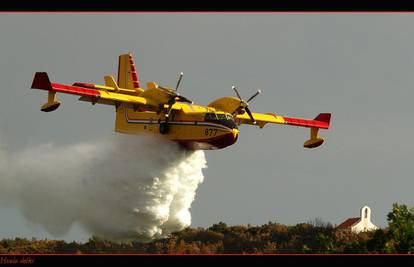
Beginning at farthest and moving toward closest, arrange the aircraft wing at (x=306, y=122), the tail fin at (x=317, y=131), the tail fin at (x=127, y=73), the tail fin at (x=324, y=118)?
the tail fin at (x=324, y=118), the tail fin at (x=317, y=131), the tail fin at (x=127, y=73), the aircraft wing at (x=306, y=122)

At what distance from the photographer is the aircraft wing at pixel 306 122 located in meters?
61.6

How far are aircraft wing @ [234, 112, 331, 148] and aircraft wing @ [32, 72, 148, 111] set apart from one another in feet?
31.2

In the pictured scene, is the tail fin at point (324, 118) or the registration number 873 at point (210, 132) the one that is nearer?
the registration number 873 at point (210, 132)

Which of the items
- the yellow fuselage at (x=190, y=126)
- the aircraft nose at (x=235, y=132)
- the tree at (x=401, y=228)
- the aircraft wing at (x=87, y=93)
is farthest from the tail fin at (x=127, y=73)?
the tree at (x=401, y=228)

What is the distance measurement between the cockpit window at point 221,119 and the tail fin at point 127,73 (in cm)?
1339

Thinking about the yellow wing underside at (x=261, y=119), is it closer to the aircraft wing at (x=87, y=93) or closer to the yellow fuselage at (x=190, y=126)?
the yellow fuselage at (x=190, y=126)

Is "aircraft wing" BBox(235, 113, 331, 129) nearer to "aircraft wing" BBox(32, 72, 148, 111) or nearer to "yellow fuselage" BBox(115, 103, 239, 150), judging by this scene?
"yellow fuselage" BBox(115, 103, 239, 150)

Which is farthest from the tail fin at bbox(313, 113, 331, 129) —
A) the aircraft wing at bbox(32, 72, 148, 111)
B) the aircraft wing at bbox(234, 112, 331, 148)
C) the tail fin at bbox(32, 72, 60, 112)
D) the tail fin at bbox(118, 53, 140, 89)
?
the tail fin at bbox(32, 72, 60, 112)

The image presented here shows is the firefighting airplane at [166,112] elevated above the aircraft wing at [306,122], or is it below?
below

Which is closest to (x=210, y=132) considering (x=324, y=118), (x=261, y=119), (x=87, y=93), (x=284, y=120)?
(x=87, y=93)

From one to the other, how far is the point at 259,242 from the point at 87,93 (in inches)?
574

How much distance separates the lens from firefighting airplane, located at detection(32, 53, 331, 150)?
4972cm

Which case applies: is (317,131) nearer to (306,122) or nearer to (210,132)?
(306,122)
